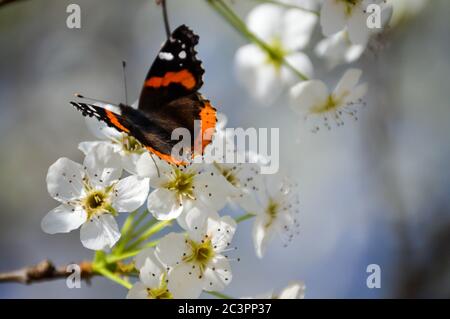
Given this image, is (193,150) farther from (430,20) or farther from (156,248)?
(430,20)

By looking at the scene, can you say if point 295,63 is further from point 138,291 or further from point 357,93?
point 138,291

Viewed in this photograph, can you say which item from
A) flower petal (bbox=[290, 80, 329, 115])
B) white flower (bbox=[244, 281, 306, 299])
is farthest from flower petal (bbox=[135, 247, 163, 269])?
flower petal (bbox=[290, 80, 329, 115])

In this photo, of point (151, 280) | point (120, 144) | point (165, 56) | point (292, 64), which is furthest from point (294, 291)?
point (292, 64)

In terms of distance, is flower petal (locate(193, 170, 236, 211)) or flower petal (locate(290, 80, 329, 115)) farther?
flower petal (locate(290, 80, 329, 115))

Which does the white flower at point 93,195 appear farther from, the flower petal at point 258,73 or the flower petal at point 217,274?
the flower petal at point 258,73

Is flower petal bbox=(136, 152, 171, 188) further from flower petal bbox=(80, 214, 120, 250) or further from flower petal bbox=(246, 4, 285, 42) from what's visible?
flower petal bbox=(246, 4, 285, 42)

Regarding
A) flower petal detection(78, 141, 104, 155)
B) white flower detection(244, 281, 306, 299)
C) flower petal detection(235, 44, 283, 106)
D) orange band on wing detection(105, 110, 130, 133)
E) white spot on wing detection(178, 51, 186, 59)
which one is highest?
flower petal detection(235, 44, 283, 106)

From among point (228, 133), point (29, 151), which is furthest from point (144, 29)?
point (228, 133)
